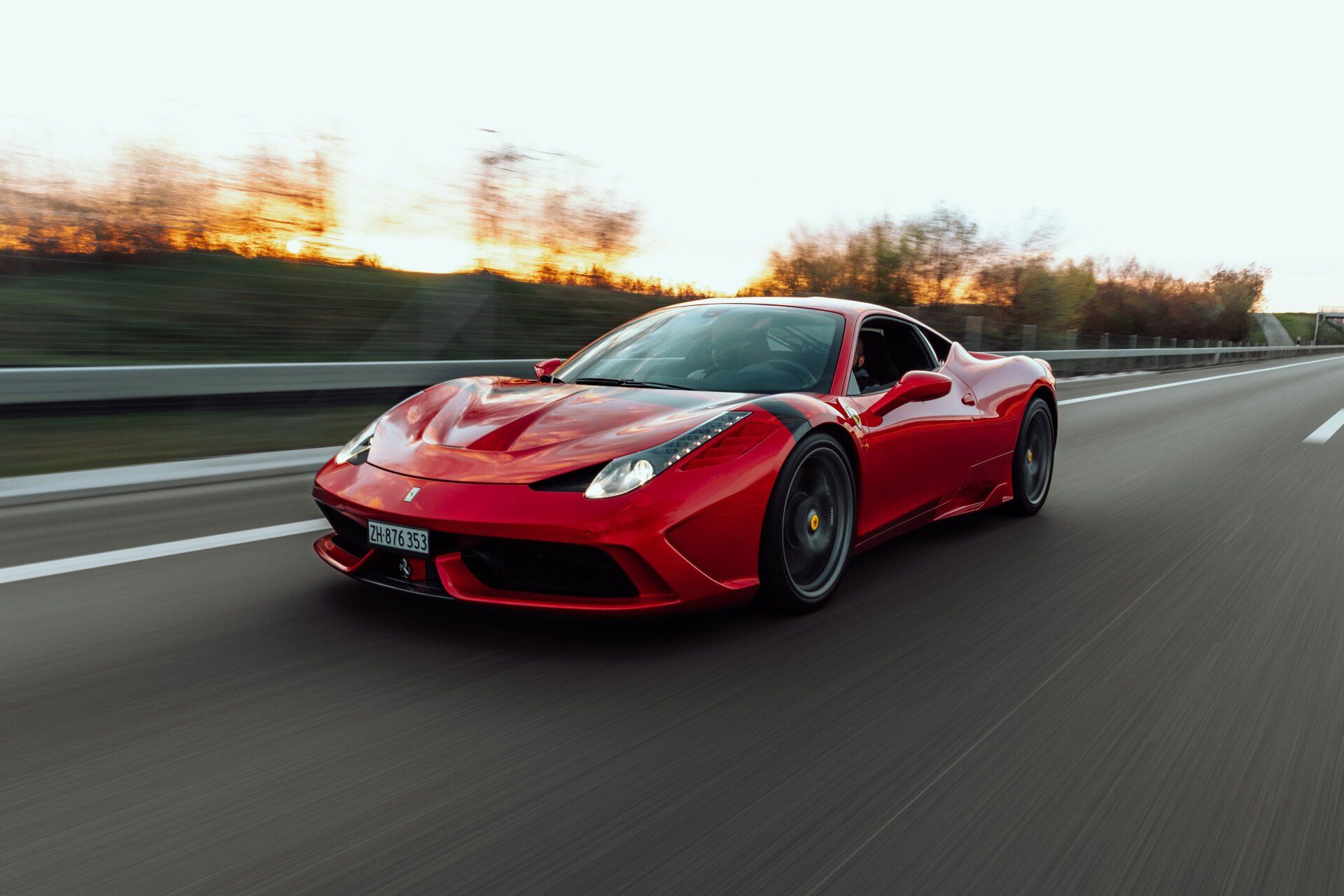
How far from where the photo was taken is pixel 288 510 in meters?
5.60

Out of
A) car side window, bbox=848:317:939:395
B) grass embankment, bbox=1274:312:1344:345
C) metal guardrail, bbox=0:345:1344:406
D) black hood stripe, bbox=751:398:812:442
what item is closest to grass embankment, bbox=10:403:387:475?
metal guardrail, bbox=0:345:1344:406

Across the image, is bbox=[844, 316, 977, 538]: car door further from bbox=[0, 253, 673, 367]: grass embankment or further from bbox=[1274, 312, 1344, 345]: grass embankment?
bbox=[1274, 312, 1344, 345]: grass embankment

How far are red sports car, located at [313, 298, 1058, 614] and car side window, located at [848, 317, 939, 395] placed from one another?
0.01 m

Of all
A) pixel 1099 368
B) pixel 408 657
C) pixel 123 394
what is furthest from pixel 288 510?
pixel 1099 368

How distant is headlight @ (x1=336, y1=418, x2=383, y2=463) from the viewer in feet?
13.0

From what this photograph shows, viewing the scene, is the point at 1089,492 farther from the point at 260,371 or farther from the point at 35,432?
the point at 35,432

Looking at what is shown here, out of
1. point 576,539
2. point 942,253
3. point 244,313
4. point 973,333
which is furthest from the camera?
point 942,253

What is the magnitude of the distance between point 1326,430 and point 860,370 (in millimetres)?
8877

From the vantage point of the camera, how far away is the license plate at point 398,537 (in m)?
3.42

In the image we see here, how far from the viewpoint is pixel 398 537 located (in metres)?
3.47

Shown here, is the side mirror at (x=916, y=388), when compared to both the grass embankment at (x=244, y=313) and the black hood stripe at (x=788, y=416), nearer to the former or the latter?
the black hood stripe at (x=788, y=416)

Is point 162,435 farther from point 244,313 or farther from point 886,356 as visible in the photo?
point 886,356

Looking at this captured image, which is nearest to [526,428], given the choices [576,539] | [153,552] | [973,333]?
[576,539]

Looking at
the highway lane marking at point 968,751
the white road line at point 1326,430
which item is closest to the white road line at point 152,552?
the highway lane marking at point 968,751
